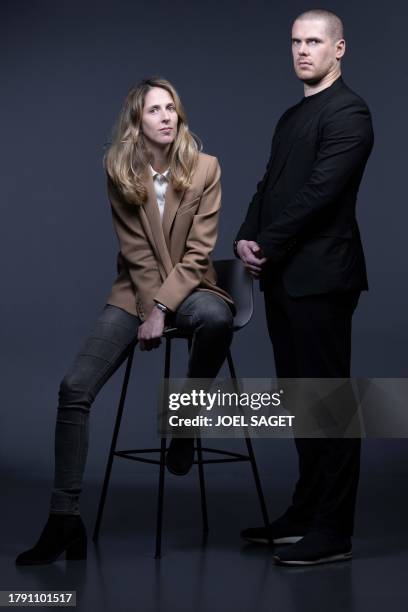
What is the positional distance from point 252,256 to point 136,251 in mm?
406

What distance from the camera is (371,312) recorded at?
18.5 ft

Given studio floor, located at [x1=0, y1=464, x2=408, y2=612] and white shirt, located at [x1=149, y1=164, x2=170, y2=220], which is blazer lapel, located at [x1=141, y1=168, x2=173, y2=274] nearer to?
white shirt, located at [x1=149, y1=164, x2=170, y2=220]

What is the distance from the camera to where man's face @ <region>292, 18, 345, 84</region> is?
379 cm

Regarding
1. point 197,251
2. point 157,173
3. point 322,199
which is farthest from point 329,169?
point 157,173

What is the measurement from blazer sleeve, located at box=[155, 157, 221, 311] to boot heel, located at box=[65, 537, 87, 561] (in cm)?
83

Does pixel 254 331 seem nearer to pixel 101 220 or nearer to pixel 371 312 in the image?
pixel 371 312

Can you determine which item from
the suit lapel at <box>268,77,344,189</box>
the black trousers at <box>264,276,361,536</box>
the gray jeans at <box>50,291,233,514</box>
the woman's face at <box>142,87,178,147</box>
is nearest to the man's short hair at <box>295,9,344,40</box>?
the suit lapel at <box>268,77,344,189</box>

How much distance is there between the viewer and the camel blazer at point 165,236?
3.94 m

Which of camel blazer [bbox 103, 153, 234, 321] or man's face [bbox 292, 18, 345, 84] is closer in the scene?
man's face [bbox 292, 18, 345, 84]

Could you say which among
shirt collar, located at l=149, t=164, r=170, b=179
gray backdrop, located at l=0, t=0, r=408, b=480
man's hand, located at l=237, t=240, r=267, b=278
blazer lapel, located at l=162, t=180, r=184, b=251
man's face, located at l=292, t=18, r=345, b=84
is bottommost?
man's hand, located at l=237, t=240, r=267, b=278

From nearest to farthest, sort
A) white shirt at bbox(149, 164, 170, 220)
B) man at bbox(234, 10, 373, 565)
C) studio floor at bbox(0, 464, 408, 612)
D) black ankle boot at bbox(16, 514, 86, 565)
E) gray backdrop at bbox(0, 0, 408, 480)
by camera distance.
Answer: studio floor at bbox(0, 464, 408, 612) < black ankle boot at bbox(16, 514, 86, 565) < man at bbox(234, 10, 373, 565) < white shirt at bbox(149, 164, 170, 220) < gray backdrop at bbox(0, 0, 408, 480)

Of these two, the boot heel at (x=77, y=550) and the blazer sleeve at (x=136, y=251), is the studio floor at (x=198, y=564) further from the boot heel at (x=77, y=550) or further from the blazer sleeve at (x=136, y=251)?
the blazer sleeve at (x=136, y=251)

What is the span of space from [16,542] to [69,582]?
1.90 ft

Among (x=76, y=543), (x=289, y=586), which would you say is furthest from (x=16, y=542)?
(x=289, y=586)
